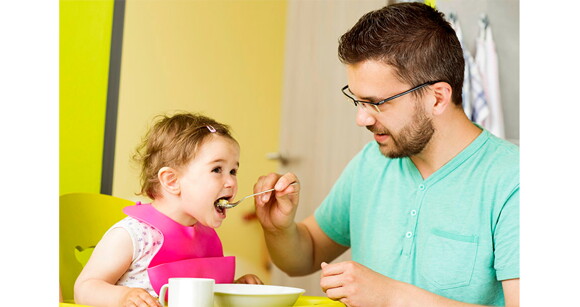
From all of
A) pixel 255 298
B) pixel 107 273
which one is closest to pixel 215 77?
pixel 107 273

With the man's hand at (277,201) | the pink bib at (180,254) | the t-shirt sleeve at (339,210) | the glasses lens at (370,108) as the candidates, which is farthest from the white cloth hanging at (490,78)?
the pink bib at (180,254)

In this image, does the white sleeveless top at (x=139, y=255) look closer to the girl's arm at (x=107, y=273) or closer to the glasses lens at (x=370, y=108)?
the girl's arm at (x=107, y=273)

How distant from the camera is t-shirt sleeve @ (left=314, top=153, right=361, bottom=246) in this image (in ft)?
5.61

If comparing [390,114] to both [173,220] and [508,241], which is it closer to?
[508,241]

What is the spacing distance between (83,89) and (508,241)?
1051 mm

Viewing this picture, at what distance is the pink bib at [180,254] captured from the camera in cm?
116

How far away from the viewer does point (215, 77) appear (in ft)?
8.01

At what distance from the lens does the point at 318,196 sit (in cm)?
257

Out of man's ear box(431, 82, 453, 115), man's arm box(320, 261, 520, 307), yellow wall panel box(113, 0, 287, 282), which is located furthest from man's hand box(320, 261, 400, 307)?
yellow wall panel box(113, 0, 287, 282)

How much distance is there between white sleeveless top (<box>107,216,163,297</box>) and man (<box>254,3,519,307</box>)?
31cm

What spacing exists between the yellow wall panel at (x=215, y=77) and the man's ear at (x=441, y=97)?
79 centimetres
